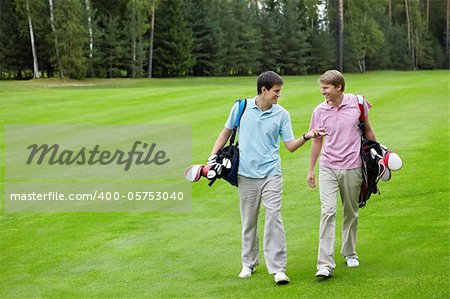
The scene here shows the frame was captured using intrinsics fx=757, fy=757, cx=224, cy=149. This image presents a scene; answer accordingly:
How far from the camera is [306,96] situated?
26.5 metres

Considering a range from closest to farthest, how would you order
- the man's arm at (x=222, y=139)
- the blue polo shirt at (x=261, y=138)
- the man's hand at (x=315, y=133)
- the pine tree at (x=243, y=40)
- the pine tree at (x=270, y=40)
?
1. the man's hand at (x=315, y=133)
2. the blue polo shirt at (x=261, y=138)
3. the man's arm at (x=222, y=139)
4. the pine tree at (x=243, y=40)
5. the pine tree at (x=270, y=40)

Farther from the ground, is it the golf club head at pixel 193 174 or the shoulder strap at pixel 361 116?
the shoulder strap at pixel 361 116

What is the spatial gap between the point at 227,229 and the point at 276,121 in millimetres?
2672

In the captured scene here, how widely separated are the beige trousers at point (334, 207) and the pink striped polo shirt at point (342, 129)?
0.10m

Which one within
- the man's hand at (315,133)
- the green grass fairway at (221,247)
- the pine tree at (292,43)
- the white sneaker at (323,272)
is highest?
the pine tree at (292,43)

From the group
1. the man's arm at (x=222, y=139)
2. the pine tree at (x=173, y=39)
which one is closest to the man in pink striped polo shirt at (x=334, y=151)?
the man's arm at (x=222, y=139)

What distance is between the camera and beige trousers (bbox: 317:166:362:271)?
6913mm

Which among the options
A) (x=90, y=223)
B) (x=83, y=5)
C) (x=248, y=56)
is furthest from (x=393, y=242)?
(x=248, y=56)

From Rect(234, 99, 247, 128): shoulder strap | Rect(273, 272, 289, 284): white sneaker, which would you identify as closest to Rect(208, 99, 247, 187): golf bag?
Rect(234, 99, 247, 128): shoulder strap

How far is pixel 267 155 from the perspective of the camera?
6.89 metres

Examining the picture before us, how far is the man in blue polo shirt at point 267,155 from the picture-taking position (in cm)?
684

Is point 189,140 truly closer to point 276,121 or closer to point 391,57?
point 276,121

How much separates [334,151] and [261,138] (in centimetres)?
71

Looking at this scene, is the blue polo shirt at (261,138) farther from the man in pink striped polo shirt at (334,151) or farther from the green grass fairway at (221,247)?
the green grass fairway at (221,247)
